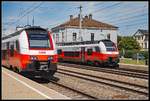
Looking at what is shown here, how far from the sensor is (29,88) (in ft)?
51.4

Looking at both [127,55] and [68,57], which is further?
[127,55]

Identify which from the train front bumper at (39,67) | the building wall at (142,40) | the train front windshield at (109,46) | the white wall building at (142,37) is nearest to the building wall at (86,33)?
the building wall at (142,40)

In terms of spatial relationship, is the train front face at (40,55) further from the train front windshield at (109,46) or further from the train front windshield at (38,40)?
the train front windshield at (109,46)

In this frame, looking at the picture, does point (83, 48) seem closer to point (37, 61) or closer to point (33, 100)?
point (37, 61)

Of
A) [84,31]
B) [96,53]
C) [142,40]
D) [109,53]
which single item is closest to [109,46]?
[109,53]

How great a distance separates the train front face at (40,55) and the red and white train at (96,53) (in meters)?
16.5

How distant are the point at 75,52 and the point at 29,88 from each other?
2939 cm

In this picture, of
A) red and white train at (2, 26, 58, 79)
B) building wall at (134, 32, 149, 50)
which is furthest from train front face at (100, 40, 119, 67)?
building wall at (134, 32, 149, 50)

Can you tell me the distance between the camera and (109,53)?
3834cm

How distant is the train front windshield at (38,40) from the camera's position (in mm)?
21859

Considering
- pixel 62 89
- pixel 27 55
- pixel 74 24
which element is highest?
pixel 74 24

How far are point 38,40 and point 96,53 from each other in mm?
17770

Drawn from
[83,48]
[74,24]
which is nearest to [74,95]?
[83,48]

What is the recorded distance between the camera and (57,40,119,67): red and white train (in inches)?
1503
